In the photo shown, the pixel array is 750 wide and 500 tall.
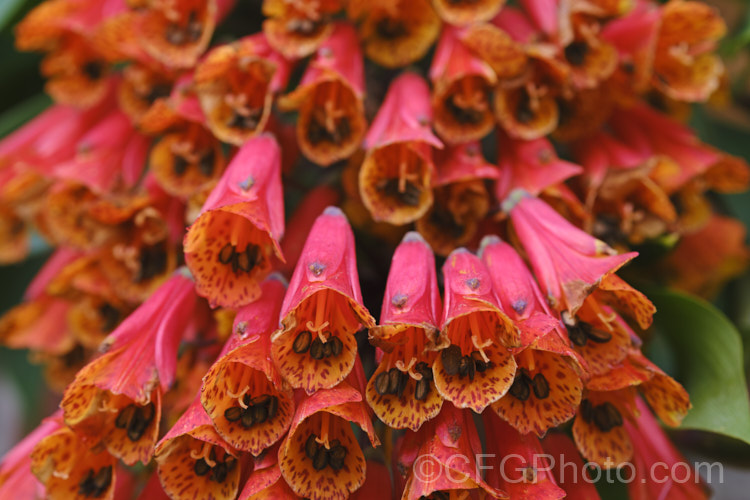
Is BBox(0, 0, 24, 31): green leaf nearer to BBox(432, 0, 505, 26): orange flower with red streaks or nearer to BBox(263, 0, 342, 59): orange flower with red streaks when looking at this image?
BBox(263, 0, 342, 59): orange flower with red streaks

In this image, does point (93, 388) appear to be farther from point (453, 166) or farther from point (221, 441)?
point (453, 166)

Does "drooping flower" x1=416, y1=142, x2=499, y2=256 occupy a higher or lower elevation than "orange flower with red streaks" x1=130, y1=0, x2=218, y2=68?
lower

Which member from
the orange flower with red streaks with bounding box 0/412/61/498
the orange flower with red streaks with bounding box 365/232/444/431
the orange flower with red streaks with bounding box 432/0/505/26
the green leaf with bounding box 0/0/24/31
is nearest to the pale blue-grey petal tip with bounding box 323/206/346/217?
the orange flower with red streaks with bounding box 365/232/444/431

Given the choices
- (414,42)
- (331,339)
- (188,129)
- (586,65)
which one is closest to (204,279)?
(331,339)

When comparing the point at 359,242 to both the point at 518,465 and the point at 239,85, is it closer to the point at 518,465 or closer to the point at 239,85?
the point at 239,85

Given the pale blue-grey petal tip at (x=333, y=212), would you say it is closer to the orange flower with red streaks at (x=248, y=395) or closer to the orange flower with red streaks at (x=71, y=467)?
the orange flower with red streaks at (x=248, y=395)

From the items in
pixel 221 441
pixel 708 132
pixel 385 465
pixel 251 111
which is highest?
pixel 251 111
